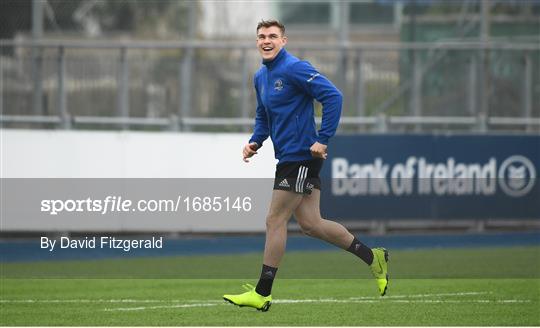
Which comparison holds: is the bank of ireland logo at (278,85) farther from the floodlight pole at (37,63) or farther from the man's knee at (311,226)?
the floodlight pole at (37,63)

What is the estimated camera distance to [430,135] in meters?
20.3

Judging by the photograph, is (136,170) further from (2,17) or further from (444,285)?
(444,285)

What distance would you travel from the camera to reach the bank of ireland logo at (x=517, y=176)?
66.8 feet

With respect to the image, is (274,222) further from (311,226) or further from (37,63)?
(37,63)

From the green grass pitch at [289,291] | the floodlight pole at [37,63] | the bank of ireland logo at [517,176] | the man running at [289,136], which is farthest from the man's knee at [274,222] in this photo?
the bank of ireland logo at [517,176]

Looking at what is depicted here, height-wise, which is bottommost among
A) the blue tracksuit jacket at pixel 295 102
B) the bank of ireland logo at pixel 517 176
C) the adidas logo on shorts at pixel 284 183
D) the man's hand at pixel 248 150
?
the bank of ireland logo at pixel 517 176

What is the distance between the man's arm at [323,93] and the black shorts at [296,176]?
1.00ft

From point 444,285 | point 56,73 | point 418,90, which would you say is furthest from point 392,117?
point 444,285

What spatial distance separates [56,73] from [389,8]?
6357 mm

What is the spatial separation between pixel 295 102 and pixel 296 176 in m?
0.58

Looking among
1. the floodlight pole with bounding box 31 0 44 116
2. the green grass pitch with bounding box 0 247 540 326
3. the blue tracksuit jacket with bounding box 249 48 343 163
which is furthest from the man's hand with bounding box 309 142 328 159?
the floodlight pole with bounding box 31 0 44 116

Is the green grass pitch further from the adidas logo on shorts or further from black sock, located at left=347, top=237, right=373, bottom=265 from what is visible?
the adidas logo on shorts

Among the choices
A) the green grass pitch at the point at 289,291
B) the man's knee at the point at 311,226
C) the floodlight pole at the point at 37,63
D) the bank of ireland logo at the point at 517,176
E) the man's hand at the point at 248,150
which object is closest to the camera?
the man's knee at the point at 311,226

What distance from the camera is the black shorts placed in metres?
10.1
